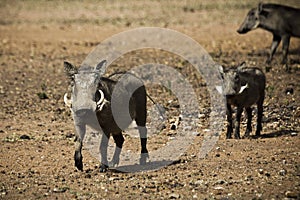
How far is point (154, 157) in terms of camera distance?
7.67m

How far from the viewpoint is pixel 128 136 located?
28.6 ft

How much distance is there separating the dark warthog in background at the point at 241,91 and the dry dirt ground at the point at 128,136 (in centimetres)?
23

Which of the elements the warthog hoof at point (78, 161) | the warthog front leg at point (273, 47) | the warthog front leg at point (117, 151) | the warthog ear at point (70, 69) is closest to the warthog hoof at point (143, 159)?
the warthog front leg at point (117, 151)

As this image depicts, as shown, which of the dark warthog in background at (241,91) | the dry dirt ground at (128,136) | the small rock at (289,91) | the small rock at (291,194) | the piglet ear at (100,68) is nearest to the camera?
the small rock at (291,194)

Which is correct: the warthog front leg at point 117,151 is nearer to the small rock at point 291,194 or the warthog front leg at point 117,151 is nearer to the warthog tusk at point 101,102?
the warthog tusk at point 101,102

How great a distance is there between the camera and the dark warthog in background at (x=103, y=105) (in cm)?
673

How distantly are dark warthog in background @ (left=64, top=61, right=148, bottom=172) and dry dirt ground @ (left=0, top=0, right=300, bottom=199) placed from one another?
385mm

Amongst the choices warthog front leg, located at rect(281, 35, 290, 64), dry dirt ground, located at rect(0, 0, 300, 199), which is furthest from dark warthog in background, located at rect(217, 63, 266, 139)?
warthog front leg, located at rect(281, 35, 290, 64)

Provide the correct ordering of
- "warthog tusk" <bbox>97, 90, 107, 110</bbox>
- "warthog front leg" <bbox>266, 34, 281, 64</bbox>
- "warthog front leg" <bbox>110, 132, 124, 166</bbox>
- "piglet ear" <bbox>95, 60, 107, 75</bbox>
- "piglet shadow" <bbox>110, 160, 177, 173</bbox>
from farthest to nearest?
"warthog front leg" <bbox>266, 34, 281, 64</bbox> < "warthog front leg" <bbox>110, 132, 124, 166</bbox> < "piglet shadow" <bbox>110, 160, 177, 173</bbox> < "piglet ear" <bbox>95, 60, 107, 75</bbox> < "warthog tusk" <bbox>97, 90, 107, 110</bbox>

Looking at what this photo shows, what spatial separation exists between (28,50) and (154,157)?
30.3 ft

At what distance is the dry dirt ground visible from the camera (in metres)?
6.35

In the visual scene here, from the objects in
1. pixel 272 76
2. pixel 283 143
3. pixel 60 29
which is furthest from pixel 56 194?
pixel 60 29

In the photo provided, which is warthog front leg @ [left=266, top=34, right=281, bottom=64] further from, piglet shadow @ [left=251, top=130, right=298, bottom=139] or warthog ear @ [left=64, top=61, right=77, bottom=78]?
warthog ear @ [left=64, top=61, right=77, bottom=78]

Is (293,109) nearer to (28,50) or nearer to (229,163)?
(229,163)
